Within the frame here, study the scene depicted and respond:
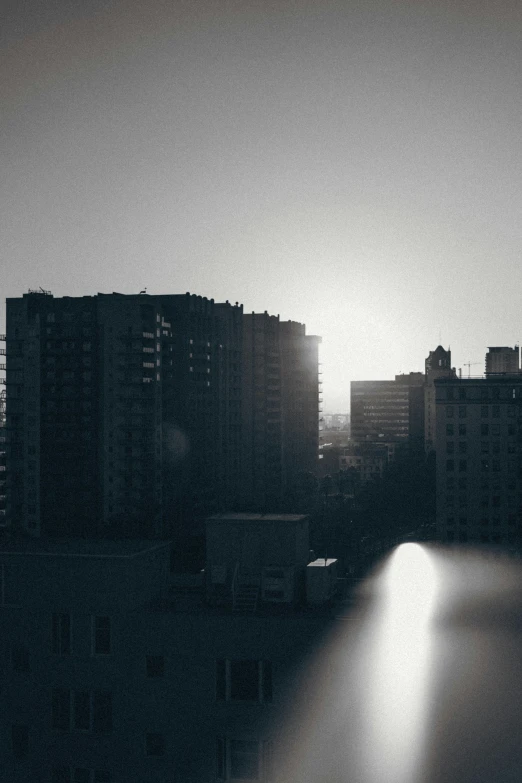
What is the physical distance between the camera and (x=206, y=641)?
22891 millimetres

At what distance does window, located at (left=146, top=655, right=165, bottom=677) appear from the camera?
75.8ft

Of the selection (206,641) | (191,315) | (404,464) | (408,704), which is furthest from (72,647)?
(404,464)

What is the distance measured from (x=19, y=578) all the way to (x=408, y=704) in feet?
36.3

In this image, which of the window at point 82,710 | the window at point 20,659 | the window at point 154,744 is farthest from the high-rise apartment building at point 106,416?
the window at point 154,744

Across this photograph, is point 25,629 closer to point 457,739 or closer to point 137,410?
point 457,739

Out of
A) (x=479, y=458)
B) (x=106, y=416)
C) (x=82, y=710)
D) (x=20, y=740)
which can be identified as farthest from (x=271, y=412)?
(x=82, y=710)

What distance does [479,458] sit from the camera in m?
93.1

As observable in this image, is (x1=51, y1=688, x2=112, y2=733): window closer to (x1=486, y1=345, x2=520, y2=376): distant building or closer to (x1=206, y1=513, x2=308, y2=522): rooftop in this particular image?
(x1=206, y1=513, x2=308, y2=522): rooftop

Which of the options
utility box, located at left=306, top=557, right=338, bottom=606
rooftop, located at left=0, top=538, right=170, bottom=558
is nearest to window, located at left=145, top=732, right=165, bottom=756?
rooftop, located at left=0, top=538, right=170, bottom=558

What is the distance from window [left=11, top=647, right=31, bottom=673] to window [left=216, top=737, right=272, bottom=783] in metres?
5.68

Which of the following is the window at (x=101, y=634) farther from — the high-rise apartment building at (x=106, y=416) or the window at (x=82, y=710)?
the high-rise apartment building at (x=106, y=416)

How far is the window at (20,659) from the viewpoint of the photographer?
2397 cm

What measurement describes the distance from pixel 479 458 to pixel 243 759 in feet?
244

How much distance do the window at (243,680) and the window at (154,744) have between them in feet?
6.37
